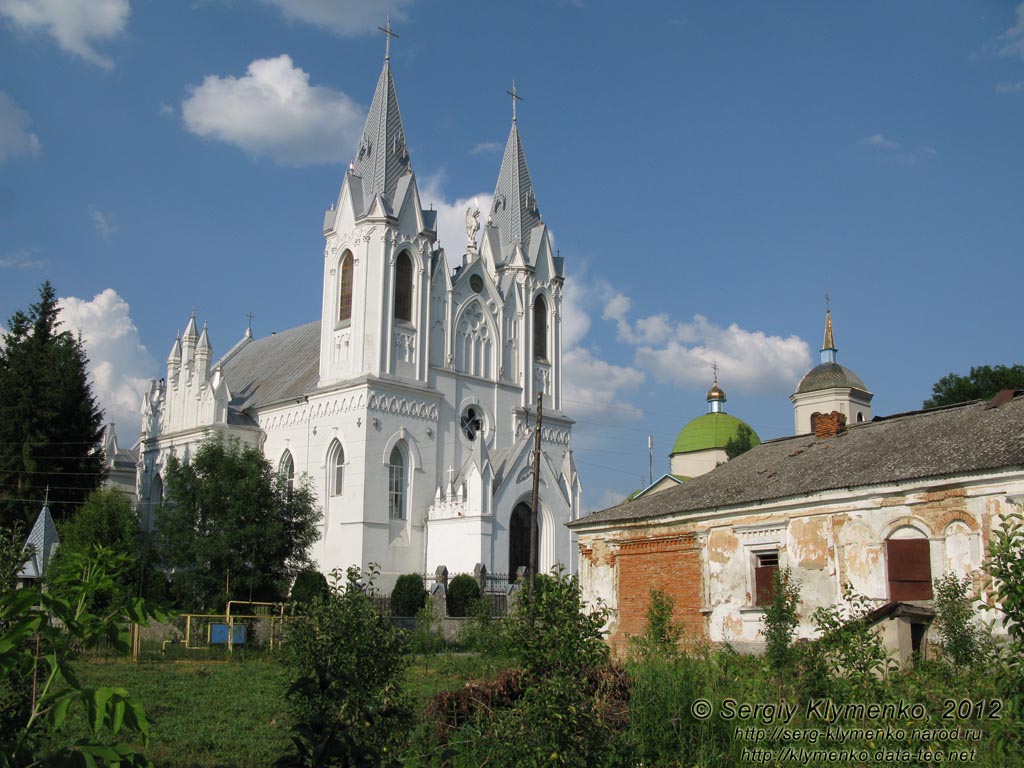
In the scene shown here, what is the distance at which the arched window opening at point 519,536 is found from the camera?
41938mm

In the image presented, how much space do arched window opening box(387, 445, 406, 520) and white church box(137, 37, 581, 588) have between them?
80mm

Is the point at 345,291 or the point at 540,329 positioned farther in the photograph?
the point at 540,329

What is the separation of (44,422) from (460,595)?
65.3 feet

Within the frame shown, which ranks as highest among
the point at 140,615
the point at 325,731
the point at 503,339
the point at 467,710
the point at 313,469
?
the point at 503,339

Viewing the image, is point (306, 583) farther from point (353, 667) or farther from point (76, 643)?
point (76, 643)

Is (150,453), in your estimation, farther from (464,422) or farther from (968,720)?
(968,720)

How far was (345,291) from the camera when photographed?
42375mm

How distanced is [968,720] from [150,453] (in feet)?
155

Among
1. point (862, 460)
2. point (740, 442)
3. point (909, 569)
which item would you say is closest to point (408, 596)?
point (862, 460)

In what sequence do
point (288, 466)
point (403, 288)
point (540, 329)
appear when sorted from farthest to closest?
→ point (540, 329), point (288, 466), point (403, 288)

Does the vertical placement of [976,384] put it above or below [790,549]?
above

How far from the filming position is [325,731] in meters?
5.85

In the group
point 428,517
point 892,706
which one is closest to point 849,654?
point 892,706

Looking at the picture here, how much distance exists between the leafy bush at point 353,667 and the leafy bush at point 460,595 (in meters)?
27.2
